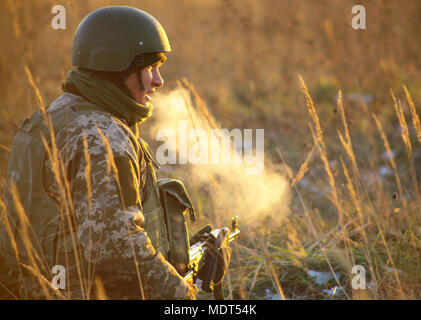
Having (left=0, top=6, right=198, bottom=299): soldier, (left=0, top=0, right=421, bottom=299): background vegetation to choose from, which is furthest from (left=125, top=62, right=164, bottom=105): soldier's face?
(left=0, top=0, right=421, bottom=299): background vegetation

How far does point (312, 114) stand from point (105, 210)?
1271 millimetres

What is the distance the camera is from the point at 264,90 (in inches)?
320

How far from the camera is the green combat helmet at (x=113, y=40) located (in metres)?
2.09

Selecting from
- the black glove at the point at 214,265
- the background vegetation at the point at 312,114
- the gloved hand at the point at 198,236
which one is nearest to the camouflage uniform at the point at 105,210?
the black glove at the point at 214,265

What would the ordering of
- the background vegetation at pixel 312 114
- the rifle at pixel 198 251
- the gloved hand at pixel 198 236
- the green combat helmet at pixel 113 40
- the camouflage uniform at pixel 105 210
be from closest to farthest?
the camouflage uniform at pixel 105 210
the green combat helmet at pixel 113 40
the rifle at pixel 198 251
the gloved hand at pixel 198 236
the background vegetation at pixel 312 114

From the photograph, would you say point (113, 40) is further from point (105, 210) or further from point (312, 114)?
point (312, 114)

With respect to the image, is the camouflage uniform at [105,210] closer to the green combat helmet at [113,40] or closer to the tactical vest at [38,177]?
the tactical vest at [38,177]

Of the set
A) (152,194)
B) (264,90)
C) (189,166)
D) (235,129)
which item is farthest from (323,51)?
(152,194)

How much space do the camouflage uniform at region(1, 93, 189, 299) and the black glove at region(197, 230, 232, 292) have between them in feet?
1.59

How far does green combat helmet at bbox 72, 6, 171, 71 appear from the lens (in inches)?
82.2

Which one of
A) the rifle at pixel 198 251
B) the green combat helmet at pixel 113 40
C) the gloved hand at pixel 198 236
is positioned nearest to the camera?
the green combat helmet at pixel 113 40

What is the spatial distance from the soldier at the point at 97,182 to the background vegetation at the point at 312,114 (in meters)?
0.74
